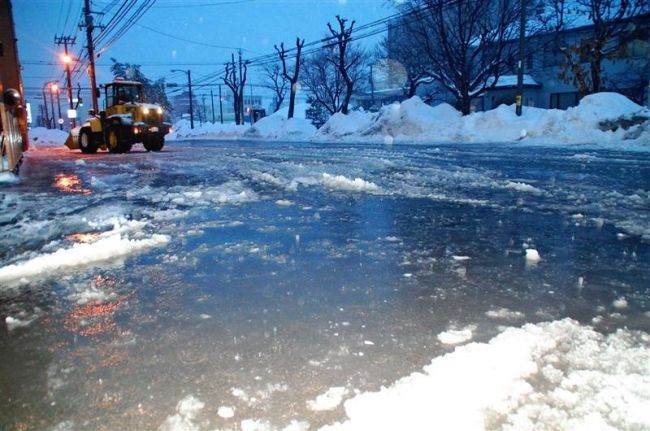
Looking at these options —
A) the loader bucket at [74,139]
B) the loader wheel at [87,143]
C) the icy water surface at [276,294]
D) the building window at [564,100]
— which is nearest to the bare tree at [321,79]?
the building window at [564,100]

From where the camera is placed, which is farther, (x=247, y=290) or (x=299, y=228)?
(x=299, y=228)

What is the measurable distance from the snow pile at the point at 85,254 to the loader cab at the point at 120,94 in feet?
54.5

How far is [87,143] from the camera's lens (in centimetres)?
1998

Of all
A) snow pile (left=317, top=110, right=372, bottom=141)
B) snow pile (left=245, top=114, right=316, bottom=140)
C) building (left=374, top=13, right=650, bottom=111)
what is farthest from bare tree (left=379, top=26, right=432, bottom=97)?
Answer: snow pile (left=245, top=114, right=316, bottom=140)

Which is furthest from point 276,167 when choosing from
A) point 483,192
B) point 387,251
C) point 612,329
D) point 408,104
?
point 408,104

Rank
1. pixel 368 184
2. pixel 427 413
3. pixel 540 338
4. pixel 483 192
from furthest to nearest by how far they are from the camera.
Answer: pixel 368 184 → pixel 483 192 → pixel 540 338 → pixel 427 413

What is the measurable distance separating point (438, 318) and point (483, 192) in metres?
4.76

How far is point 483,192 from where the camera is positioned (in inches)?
273

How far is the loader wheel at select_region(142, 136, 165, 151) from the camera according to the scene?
62.9ft

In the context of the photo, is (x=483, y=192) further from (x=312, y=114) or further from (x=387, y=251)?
(x=312, y=114)

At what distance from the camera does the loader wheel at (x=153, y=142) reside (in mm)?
19175

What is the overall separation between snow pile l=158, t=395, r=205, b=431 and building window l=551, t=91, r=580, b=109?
129ft

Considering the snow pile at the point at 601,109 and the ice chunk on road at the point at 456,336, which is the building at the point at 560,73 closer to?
the snow pile at the point at 601,109

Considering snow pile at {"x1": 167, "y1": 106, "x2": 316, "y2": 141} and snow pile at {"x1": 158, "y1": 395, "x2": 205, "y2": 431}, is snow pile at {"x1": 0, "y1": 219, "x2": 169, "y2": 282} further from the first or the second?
snow pile at {"x1": 167, "y1": 106, "x2": 316, "y2": 141}
